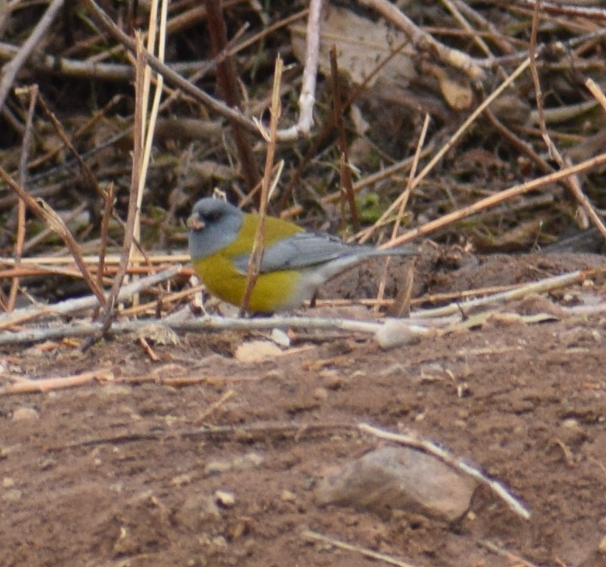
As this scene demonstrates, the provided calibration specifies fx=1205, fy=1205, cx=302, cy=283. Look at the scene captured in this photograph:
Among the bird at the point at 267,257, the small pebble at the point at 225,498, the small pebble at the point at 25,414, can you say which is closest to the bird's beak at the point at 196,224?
the bird at the point at 267,257

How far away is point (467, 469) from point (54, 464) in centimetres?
94

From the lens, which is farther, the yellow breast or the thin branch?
the thin branch

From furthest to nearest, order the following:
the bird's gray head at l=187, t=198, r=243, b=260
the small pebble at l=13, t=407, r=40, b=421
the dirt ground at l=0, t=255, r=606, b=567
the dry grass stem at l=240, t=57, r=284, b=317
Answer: the bird's gray head at l=187, t=198, r=243, b=260, the dry grass stem at l=240, t=57, r=284, b=317, the small pebble at l=13, t=407, r=40, b=421, the dirt ground at l=0, t=255, r=606, b=567

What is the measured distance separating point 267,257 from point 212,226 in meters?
0.27

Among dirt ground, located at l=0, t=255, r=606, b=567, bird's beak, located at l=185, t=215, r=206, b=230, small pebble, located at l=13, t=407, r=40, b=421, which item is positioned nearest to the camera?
dirt ground, located at l=0, t=255, r=606, b=567

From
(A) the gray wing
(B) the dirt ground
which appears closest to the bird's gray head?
(A) the gray wing

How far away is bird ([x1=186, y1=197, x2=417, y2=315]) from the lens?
14.9 ft

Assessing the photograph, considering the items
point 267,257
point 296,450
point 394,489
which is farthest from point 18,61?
point 394,489

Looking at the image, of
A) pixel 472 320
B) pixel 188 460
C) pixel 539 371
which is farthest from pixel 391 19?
pixel 188 460

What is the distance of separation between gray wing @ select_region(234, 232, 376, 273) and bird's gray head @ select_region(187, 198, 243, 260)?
131 mm

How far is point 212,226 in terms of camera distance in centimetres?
482

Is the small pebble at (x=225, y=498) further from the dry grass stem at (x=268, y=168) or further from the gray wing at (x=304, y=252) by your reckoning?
the gray wing at (x=304, y=252)

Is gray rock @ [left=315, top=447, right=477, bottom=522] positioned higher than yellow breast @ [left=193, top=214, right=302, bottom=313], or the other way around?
gray rock @ [left=315, top=447, right=477, bottom=522]

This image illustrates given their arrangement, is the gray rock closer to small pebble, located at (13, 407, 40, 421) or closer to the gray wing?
small pebble, located at (13, 407, 40, 421)
